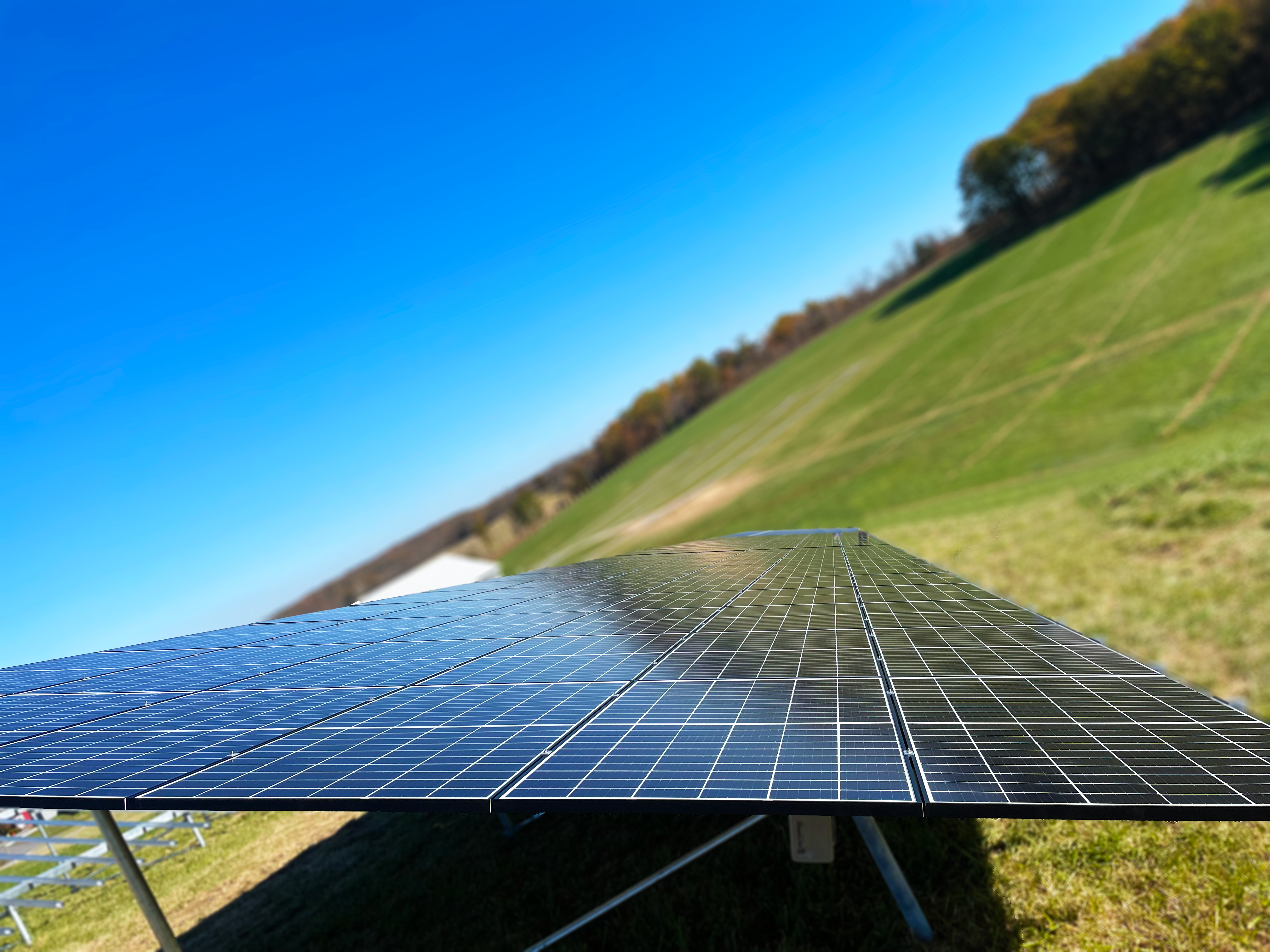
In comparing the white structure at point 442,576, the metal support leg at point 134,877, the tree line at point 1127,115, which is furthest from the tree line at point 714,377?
the metal support leg at point 134,877

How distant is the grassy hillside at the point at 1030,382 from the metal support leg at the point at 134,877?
30381 mm

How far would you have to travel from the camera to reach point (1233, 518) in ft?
51.8

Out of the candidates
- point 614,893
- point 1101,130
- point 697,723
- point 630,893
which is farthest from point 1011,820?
point 1101,130

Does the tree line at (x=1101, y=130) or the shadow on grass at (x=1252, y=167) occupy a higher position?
the tree line at (x=1101, y=130)

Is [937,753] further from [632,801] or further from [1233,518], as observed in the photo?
[1233,518]

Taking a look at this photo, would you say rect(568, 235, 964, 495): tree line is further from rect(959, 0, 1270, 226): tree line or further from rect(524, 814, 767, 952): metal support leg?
rect(524, 814, 767, 952): metal support leg

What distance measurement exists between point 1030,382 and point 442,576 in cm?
4624

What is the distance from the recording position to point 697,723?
4289 mm

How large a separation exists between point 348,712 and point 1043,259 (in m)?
87.8

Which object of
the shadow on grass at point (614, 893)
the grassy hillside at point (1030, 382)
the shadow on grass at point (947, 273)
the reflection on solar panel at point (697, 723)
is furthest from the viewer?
the shadow on grass at point (947, 273)

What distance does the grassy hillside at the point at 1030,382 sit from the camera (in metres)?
30.7

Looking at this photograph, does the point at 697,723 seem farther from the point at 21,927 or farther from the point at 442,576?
the point at 442,576

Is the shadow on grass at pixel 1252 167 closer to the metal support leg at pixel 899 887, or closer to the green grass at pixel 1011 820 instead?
the green grass at pixel 1011 820

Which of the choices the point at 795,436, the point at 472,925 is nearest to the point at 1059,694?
the point at 472,925
